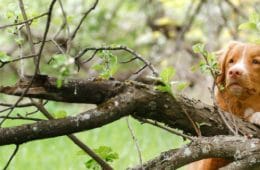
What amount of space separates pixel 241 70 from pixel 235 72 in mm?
43

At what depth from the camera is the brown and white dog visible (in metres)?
3.96

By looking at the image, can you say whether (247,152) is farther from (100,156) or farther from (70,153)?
(70,153)

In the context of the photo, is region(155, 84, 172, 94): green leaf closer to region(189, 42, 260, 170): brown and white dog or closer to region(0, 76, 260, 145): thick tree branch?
region(0, 76, 260, 145): thick tree branch

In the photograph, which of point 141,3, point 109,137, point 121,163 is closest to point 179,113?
point 121,163

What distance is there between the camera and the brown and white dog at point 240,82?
3963 millimetres

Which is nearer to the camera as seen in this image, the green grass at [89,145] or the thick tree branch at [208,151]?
the thick tree branch at [208,151]

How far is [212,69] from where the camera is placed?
317 cm

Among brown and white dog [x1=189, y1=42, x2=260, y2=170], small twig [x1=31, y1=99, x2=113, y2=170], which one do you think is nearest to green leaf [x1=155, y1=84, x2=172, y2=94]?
small twig [x1=31, y1=99, x2=113, y2=170]

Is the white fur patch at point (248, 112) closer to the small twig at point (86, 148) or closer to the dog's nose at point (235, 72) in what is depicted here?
the dog's nose at point (235, 72)

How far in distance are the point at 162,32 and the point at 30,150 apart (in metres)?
5.46

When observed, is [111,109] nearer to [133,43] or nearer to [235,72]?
[235,72]

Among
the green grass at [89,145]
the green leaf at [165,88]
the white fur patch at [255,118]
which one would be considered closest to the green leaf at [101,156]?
the green leaf at [165,88]

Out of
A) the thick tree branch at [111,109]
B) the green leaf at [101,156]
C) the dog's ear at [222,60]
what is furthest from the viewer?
the dog's ear at [222,60]

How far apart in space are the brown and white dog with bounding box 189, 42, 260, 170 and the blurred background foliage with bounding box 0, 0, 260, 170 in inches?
77.6
